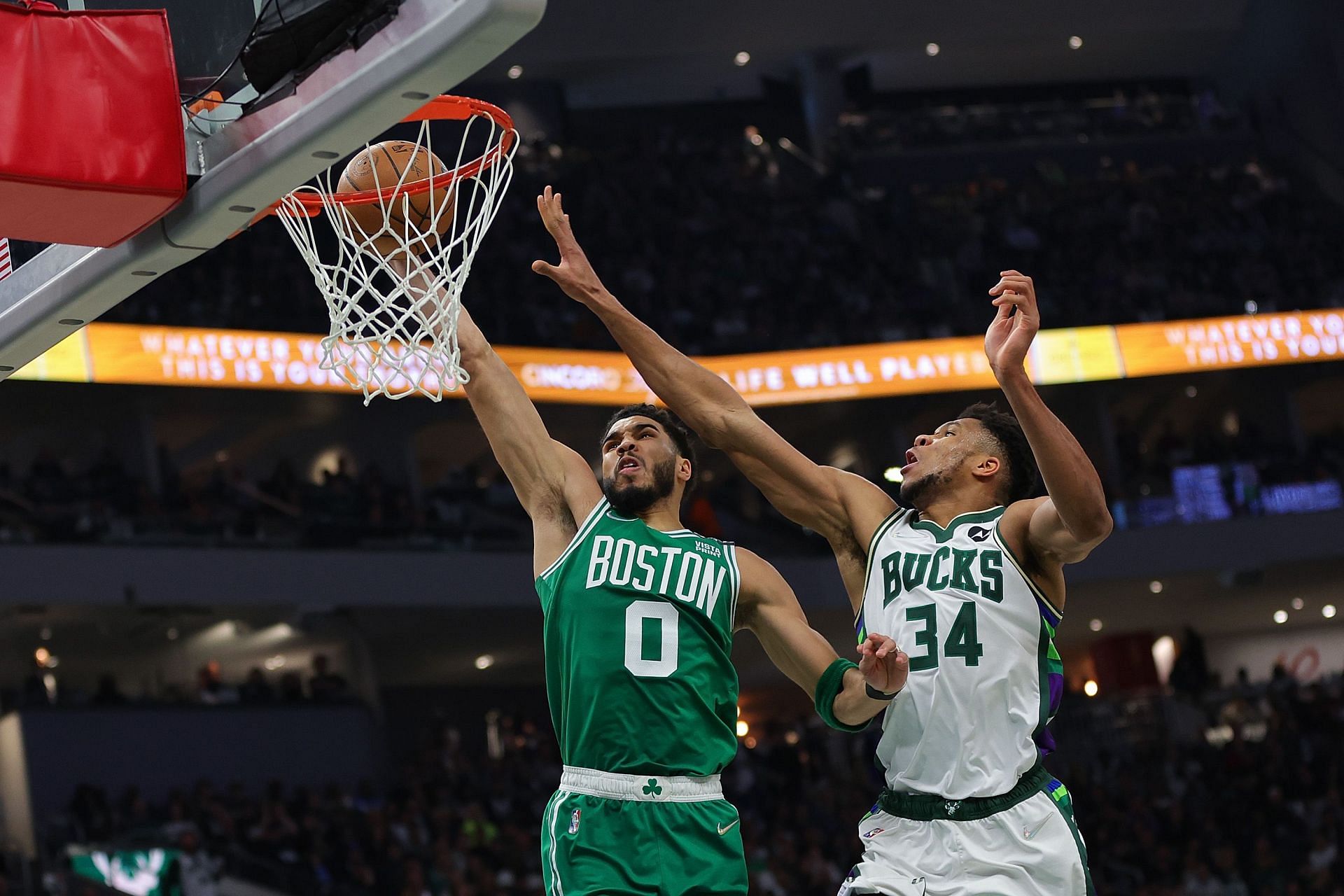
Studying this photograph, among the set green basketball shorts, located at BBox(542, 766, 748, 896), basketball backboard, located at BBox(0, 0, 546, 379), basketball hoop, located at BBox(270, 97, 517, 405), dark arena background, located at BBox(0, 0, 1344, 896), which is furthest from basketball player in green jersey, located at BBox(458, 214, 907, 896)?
dark arena background, located at BBox(0, 0, 1344, 896)

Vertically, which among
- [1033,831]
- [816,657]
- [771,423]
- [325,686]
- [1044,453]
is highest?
[771,423]

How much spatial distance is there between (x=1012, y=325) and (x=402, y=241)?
5.80ft

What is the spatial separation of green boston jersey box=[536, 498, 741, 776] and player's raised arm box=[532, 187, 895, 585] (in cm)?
33

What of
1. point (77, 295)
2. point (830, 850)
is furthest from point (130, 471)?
point (77, 295)

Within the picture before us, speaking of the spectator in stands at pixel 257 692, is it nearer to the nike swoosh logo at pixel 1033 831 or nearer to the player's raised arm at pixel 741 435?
the player's raised arm at pixel 741 435

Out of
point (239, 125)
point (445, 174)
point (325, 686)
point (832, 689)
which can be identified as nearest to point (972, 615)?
point (832, 689)

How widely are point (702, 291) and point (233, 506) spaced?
28.5 ft

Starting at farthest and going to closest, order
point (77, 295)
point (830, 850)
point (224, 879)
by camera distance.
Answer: point (830, 850)
point (224, 879)
point (77, 295)

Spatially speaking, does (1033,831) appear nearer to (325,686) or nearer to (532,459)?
(532,459)

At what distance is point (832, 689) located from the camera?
471 centimetres

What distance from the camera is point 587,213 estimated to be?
2677 cm

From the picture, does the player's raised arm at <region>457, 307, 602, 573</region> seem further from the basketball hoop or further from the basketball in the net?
the basketball in the net

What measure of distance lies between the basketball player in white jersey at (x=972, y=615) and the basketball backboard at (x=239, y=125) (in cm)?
108

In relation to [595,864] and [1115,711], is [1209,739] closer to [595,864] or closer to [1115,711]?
[1115,711]
